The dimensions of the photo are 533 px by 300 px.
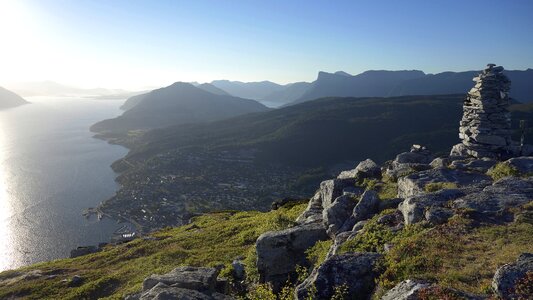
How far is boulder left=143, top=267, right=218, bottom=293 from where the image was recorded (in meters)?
21.8

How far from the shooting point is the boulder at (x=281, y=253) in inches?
990

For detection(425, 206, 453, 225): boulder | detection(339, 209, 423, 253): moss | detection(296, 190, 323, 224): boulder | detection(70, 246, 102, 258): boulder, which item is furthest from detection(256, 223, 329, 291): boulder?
detection(70, 246, 102, 258): boulder

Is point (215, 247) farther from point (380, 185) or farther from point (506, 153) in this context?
point (506, 153)

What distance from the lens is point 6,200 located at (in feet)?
640

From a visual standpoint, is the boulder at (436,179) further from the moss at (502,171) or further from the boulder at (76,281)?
the boulder at (76,281)

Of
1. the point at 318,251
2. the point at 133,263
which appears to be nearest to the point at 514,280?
the point at 318,251

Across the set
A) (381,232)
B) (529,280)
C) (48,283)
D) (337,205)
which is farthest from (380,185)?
(48,283)

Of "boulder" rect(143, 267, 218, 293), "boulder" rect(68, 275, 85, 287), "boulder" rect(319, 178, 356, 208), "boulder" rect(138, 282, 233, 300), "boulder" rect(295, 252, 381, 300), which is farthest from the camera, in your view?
"boulder" rect(68, 275, 85, 287)

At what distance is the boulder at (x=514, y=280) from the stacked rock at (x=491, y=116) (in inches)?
1286

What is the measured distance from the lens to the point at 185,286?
2170 centimetres

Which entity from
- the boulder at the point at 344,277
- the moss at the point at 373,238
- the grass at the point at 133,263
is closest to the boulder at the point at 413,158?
the grass at the point at 133,263

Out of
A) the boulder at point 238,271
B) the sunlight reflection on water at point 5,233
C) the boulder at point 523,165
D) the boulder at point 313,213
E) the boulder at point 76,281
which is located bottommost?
the sunlight reflection on water at point 5,233

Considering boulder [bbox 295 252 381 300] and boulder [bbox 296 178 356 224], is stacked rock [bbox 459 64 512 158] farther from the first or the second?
boulder [bbox 295 252 381 300]

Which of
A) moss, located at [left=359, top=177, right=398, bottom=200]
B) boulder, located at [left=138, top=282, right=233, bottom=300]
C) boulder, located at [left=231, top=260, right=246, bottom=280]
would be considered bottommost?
boulder, located at [left=231, top=260, right=246, bottom=280]
